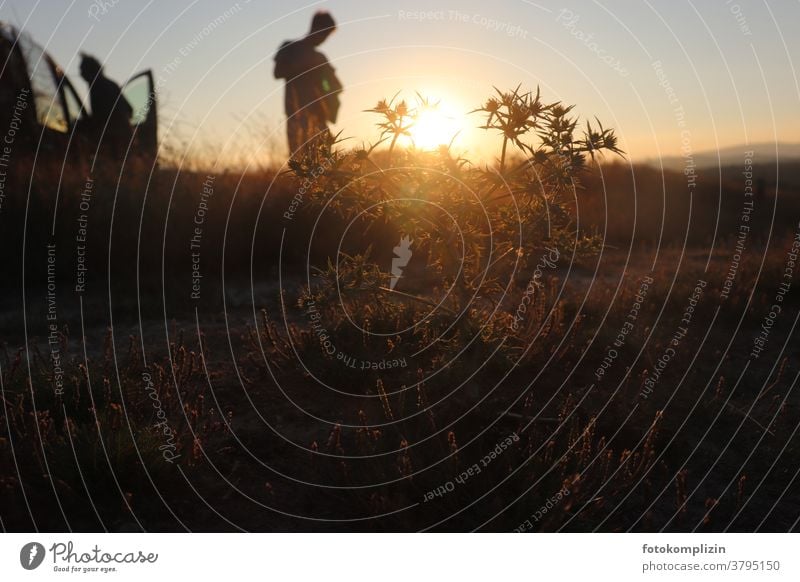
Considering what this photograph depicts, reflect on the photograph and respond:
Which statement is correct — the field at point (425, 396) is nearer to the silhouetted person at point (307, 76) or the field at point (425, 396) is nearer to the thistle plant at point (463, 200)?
the thistle plant at point (463, 200)

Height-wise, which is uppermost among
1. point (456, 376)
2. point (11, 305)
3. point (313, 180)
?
point (313, 180)

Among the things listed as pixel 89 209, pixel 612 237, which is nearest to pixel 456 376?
pixel 89 209

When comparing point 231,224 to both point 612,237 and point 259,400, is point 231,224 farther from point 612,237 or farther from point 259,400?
point 612,237

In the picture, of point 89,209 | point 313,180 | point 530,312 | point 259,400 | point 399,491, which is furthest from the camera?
point 89,209

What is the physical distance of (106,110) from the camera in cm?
1367

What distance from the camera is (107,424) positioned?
Answer: 3.86 m

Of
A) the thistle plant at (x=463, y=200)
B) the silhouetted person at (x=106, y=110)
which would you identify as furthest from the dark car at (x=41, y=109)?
the thistle plant at (x=463, y=200)

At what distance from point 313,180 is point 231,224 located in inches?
189

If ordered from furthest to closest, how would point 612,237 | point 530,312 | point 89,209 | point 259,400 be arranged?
point 612,237 → point 89,209 → point 530,312 → point 259,400

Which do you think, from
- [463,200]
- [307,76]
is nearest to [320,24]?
[307,76]

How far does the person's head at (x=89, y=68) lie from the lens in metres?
13.3
